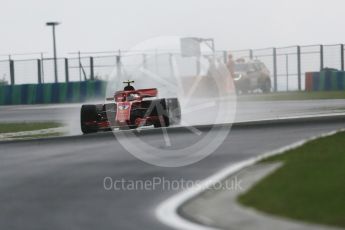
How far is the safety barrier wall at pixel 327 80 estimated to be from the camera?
4778 centimetres

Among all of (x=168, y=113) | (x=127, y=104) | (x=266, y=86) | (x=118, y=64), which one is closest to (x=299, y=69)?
(x=266, y=86)

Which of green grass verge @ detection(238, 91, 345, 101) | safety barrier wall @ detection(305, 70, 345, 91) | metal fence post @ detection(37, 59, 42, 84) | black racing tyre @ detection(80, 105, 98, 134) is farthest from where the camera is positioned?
metal fence post @ detection(37, 59, 42, 84)

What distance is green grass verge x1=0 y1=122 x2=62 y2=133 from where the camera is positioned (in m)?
27.0

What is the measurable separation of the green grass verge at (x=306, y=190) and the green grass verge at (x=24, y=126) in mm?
15017

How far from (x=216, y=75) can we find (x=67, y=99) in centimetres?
811

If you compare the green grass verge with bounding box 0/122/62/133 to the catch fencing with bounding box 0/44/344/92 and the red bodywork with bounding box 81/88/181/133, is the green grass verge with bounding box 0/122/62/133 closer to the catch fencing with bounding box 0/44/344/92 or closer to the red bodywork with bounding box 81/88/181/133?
the red bodywork with bounding box 81/88/181/133

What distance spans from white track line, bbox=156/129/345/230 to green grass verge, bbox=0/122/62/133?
14166mm

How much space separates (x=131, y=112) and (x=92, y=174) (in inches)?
335

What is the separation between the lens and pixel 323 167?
1120cm

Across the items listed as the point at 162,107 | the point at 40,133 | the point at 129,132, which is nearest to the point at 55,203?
the point at 129,132

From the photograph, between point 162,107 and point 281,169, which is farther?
point 162,107

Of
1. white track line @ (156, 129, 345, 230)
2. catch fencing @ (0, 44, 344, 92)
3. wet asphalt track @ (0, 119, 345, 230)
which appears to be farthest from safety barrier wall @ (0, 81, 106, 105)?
white track line @ (156, 129, 345, 230)

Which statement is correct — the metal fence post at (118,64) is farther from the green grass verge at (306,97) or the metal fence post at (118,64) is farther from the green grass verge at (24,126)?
the green grass verge at (24,126)

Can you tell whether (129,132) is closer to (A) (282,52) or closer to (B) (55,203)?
(B) (55,203)
